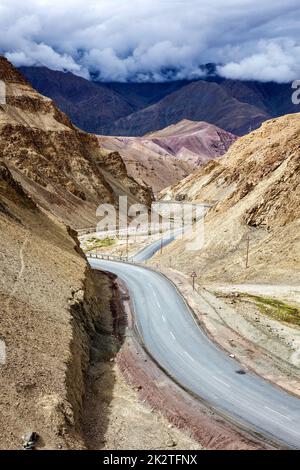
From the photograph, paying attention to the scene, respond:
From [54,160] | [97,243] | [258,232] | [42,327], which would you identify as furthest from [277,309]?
[54,160]

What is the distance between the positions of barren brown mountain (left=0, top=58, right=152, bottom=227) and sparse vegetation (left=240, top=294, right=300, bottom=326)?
7790cm

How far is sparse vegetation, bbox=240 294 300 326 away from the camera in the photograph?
147 feet

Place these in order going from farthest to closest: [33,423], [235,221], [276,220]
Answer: [235,221], [276,220], [33,423]

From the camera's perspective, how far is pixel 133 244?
→ 4102 inches

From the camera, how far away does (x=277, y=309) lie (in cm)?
4738

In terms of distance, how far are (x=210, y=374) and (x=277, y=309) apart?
1640 cm

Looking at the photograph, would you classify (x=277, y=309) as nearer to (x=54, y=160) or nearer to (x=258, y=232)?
(x=258, y=232)

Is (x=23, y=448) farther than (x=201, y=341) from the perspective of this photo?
No

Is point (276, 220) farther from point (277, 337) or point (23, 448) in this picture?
point (23, 448)

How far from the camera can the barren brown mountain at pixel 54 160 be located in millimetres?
128500

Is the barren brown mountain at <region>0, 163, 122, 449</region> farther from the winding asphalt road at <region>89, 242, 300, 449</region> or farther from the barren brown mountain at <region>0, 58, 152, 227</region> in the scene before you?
the barren brown mountain at <region>0, 58, 152, 227</region>

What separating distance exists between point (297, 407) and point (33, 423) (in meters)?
15.6
